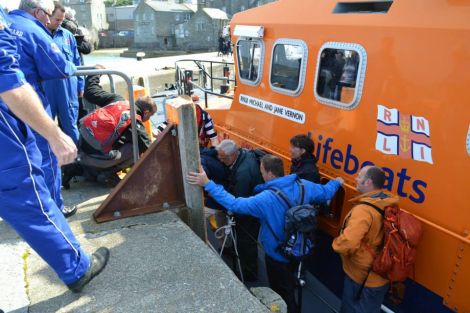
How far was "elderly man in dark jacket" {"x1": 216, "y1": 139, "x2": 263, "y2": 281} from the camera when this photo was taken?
3.68 meters

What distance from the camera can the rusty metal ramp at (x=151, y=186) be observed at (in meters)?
2.97

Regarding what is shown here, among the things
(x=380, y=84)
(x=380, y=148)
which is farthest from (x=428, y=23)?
(x=380, y=148)

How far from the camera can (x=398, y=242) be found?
265cm

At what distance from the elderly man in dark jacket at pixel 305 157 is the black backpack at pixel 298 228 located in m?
0.33

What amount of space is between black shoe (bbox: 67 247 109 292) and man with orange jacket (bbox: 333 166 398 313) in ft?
5.22

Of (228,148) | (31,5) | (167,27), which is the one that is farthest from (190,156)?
(167,27)

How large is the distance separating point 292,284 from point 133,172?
166 cm

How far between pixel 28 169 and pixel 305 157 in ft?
7.57

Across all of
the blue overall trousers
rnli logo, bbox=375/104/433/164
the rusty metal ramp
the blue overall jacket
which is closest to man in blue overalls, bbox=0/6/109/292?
the blue overall trousers

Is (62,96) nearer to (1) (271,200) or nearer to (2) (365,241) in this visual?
(1) (271,200)

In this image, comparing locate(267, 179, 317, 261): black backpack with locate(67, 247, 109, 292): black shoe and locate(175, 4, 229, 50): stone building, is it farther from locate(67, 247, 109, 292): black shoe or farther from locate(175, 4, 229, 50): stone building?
locate(175, 4, 229, 50): stone building

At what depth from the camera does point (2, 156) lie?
1760 mm

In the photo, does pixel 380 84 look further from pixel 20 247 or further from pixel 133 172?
pixel 20 247

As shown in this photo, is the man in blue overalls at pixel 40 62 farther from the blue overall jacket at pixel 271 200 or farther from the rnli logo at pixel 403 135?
the rnli logo at pixel 403 135
